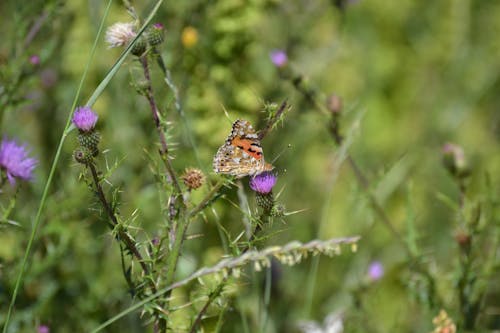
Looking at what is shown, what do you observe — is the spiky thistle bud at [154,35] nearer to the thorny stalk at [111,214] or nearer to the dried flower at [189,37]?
the thorny stalk at [111,214]

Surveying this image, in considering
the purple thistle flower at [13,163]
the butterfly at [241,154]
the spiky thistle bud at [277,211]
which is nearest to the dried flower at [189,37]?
the purple thistle flower at [13,163]

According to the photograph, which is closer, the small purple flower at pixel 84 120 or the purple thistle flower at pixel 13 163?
the small purple flower at pixel 84 120

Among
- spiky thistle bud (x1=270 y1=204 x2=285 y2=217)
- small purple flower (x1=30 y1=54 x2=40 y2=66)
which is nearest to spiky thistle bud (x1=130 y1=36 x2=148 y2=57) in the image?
spiky thistle bud (x1=270 y1=204 x2=285 y2=217)

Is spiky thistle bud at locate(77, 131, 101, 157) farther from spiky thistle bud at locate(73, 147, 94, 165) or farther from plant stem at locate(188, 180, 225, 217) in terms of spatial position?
plant stem at locate(188, 180, 225, 217)

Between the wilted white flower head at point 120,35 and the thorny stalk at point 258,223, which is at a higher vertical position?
the wilted white flower head at point 120,35

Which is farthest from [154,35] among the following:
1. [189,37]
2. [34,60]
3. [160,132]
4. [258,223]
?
[189,37]

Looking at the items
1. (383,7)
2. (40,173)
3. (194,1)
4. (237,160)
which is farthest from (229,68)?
(383,7)
